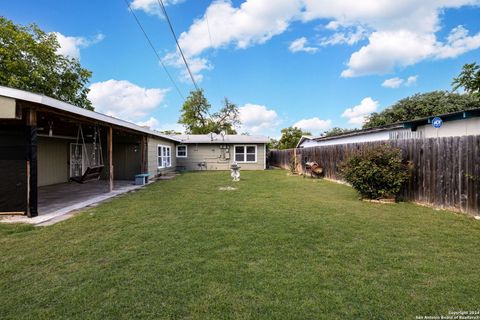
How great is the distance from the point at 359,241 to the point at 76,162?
13.1 metres

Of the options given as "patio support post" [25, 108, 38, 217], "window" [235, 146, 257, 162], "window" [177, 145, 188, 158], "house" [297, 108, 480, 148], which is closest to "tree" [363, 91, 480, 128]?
"window" [235, 146, 257, 162]

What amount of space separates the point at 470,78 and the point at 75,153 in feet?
46.6

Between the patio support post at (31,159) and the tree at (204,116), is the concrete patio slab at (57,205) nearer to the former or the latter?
the patio support post at (31,159)

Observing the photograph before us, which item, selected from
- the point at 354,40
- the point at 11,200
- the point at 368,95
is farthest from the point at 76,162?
the point at 368,95

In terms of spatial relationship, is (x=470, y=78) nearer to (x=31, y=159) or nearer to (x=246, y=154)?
(x=31, y=159)

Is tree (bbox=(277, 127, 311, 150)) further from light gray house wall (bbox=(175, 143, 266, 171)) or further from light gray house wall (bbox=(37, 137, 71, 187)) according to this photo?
light gray house wall (bbox=(37, 137, 71, 187))

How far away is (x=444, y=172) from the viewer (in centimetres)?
593

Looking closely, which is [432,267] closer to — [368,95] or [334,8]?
[334,8]

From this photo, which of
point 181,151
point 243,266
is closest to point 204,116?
point 181,151

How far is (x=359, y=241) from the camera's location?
13.0 ft

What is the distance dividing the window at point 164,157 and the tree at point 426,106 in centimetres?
2139

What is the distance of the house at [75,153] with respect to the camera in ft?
18.4

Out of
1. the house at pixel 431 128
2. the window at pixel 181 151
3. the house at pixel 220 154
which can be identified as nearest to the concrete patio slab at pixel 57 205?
the house at pixel 431 128

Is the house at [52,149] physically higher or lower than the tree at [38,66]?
lower
